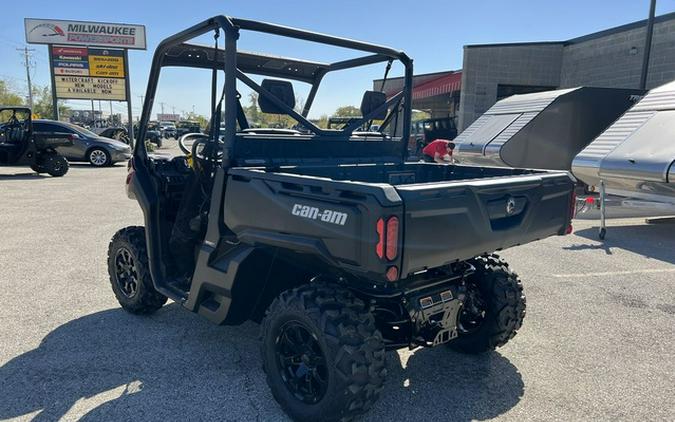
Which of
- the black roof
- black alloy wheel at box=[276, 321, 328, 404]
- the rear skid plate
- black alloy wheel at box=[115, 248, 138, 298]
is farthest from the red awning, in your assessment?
black alloy wheel at box=[276, 321, 328, 404]

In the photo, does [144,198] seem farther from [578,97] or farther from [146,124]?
[578,97]

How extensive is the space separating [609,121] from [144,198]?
1070cm

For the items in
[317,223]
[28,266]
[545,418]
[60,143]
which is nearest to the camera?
[317,223]

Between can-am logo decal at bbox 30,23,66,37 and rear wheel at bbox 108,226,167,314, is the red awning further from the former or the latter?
rear wheel at bbox 108,226,167,314

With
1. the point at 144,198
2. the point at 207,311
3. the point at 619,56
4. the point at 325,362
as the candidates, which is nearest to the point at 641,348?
the point at 325,362

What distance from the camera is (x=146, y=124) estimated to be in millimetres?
3764

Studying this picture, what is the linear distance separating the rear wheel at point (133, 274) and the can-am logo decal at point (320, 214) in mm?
1944

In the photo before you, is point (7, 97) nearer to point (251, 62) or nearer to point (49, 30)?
point (49, 30)

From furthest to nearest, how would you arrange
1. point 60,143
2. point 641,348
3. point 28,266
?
point 60,143 → point 28,266 → point 641,348

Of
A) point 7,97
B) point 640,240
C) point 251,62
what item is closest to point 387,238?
point 251,62

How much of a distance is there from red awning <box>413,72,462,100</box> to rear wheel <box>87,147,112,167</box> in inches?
571

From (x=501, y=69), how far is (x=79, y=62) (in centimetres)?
1915

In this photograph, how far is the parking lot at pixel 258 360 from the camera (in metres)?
2.85

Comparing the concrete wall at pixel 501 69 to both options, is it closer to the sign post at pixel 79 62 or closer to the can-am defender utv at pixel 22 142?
the can-am defender utv at pixel 22 142
